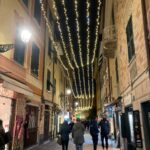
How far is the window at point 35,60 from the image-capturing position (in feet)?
45.8

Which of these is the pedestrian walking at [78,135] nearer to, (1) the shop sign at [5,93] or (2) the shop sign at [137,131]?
(2) the shop sign at [137,131]

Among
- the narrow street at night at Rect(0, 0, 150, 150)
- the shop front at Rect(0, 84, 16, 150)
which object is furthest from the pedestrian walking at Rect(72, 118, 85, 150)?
the shop front at Rect(0, 84, 16, 150)

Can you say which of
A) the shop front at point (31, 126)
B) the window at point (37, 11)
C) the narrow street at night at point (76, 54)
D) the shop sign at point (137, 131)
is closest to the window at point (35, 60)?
the narrow street at night at point (76, 54)

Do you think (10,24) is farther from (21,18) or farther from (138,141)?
(138,141)

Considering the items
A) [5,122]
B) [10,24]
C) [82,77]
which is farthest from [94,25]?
[82,77]

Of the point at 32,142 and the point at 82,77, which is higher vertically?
the point at 82,77

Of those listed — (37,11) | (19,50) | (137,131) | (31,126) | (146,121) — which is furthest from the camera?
(37,11)

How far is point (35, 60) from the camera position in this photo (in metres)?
14.8

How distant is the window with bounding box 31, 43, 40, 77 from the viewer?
14.0 metres

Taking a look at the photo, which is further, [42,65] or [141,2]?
[42,65]

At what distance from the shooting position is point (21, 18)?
11.3 m

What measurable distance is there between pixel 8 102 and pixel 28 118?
3447 mm

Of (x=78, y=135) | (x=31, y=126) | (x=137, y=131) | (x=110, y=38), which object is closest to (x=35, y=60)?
(x=31, y=126)

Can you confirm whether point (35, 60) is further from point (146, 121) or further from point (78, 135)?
point (146, 121)
